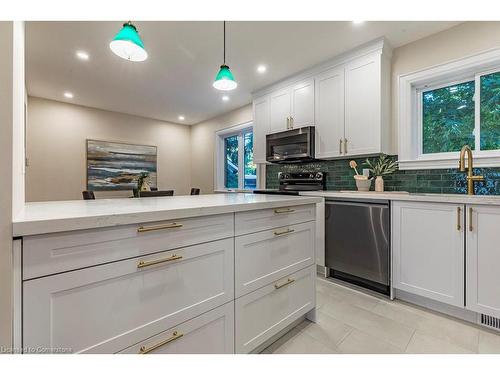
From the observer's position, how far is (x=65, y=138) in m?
4.54

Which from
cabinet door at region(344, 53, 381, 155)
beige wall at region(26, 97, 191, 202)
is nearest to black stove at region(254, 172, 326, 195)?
cabinet door at region(344, 53, 381, 155)

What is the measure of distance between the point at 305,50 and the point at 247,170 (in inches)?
102

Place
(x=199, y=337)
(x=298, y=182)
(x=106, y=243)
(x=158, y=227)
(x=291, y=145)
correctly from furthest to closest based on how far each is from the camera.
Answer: (x=298, y=182), (x=291, y=145), (x=199, y=337), (x=158, y=227), (x=106, y=243)

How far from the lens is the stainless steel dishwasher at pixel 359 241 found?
2154 millimetres

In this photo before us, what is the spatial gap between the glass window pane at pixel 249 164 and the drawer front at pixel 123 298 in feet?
11.8

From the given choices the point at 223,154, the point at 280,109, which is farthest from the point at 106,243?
the point at 223,154

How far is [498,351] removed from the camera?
57.1 inches

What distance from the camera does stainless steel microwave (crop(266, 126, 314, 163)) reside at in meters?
3.11

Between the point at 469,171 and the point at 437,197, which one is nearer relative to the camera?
the point at 437,197

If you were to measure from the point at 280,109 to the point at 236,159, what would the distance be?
1853 millimetres

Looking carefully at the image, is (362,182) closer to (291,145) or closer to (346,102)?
(346,102)

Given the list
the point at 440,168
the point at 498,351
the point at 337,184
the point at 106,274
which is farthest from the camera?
the point at 337,184
